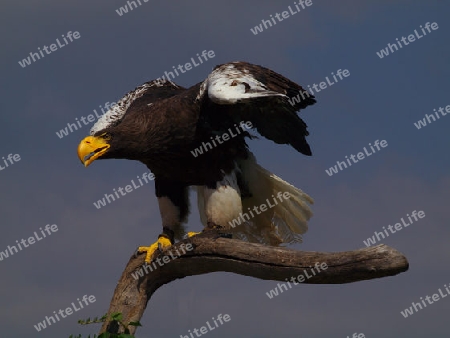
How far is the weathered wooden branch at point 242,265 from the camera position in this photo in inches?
220

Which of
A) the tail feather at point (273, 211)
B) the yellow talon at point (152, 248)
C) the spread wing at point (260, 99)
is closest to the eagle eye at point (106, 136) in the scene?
the spread wing at point (260, 99)

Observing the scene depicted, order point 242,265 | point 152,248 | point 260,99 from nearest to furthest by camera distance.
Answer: point 242,265 < point 260,99 < point 152,248

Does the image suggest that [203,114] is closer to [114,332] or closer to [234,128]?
[234,128]

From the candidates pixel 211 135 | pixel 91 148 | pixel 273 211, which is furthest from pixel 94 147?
pixel 273 211

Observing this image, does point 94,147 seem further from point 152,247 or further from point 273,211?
point 273,211

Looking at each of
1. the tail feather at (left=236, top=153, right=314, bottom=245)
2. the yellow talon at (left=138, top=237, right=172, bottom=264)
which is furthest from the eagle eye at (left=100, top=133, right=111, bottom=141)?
the tail feather at (left=236, top=153, right=314, bottom=245)

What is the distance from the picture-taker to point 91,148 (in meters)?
6.89

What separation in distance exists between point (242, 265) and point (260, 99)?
1536 mm

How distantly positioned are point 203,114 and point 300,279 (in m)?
2.14

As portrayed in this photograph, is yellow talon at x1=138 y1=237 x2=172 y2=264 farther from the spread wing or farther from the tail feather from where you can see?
the spread wing

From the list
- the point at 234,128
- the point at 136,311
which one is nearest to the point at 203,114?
the point at 234,128

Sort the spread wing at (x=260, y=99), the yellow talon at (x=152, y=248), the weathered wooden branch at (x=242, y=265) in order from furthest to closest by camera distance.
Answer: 1. the yellow talon at (x=152, y=248)
2. the spread wing at (x=260, y=99)
3. the weathered wooden branch at (x=242, y=265)

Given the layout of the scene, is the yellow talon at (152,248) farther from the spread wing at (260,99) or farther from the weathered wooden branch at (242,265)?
the spread wing at (260,99)

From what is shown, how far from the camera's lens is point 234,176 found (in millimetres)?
7406
